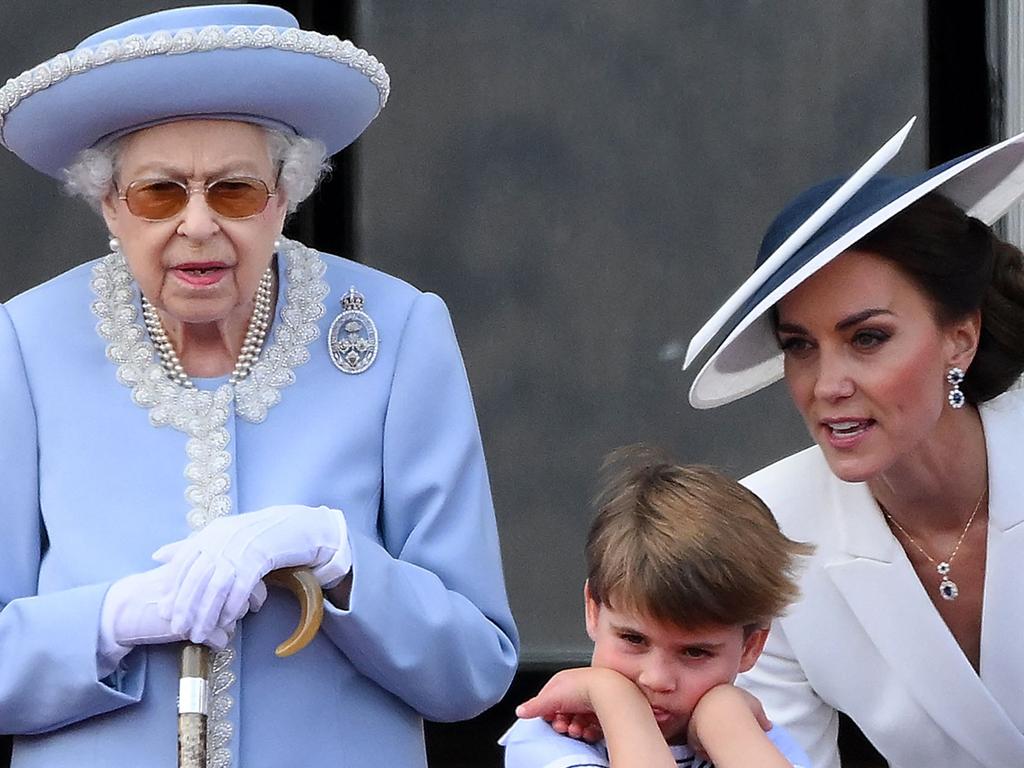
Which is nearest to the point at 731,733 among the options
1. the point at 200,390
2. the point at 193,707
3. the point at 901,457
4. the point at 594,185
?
the point at 193,707

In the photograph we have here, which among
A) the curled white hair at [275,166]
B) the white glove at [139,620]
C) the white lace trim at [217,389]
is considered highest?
the curled white hair at [275,166]

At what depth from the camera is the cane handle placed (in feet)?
9.82

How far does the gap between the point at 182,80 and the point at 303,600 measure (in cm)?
74

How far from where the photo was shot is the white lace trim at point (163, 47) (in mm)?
3135

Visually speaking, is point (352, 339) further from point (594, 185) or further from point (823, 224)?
point (594, 185)

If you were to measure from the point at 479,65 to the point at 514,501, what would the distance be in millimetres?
930

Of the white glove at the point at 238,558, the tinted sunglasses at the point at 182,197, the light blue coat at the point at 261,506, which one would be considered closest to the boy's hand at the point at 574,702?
the light blue coat at the point at 261,506

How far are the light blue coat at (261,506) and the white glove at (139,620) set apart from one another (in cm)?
2

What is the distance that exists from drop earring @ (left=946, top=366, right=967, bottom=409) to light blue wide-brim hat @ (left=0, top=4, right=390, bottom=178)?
102cm

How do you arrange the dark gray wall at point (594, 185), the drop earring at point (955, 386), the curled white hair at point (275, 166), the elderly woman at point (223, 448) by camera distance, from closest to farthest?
the elderly woman at point (223, 448)
the curled white hair at point (275, 166)
the drop earring at point (955, 386)
the dark gray wall at point (594, 185)

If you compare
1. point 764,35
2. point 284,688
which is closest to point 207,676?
point 284,688

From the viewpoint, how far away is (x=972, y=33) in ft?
15.7

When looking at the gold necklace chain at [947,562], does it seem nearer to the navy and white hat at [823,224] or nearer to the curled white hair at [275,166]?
the navy and white hat at [823,224]

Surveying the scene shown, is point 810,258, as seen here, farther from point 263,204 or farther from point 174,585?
point 174,585
